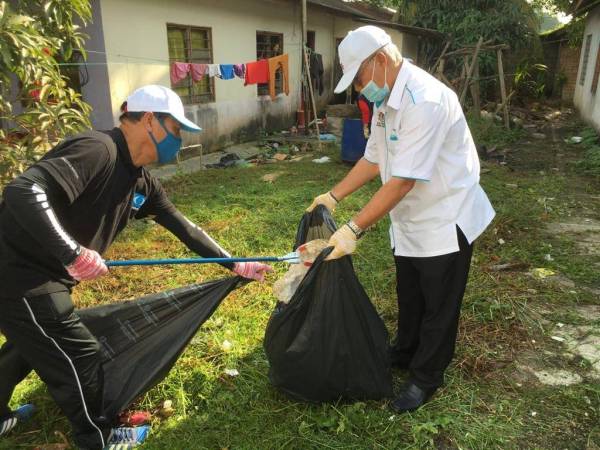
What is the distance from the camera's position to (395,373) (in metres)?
2.36

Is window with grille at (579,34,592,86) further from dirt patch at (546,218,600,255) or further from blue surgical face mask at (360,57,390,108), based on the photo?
blue surgical face mask at (360,57,390,108)

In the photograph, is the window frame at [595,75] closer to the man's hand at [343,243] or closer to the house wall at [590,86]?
the house wall at [590,86]

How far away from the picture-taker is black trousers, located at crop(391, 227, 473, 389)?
189 centimetres

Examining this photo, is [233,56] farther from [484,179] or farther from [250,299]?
[250,299]

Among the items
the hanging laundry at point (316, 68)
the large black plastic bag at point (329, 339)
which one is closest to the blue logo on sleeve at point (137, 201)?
the large black plastic bag at point (329, 339)

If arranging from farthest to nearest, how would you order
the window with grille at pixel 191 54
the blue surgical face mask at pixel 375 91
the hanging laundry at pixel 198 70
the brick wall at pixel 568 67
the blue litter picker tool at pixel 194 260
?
the brick wall at pixel 568 67
the window with grille at pixel 191 54
the hanging laundry at pixel 198 70
the blue litter picker tool at pixel 194 260
the blue surgical face mask at pixel 375 91

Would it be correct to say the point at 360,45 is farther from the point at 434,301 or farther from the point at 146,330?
the point at 146,330

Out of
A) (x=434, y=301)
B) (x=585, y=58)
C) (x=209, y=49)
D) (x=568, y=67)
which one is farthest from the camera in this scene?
(x=568, y=67)

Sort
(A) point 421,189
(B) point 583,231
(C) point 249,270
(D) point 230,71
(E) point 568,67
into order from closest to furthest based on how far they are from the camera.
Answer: (A) point 421,189 < (C) point 249,270 < (B) point 583,231 < (D) point 230,71 < (E) point 568,67

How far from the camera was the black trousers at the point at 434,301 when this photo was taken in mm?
1890

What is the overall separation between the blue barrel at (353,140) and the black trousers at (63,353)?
5.50 m

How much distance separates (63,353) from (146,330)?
383 mm

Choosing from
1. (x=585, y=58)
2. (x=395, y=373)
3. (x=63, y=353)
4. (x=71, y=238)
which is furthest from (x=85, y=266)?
(x=585, y=58)

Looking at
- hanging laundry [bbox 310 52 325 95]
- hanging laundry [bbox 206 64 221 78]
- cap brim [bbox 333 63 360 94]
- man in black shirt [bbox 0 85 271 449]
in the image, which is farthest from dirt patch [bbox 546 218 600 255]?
hanging laundry [bbox 310 52 325 95]
